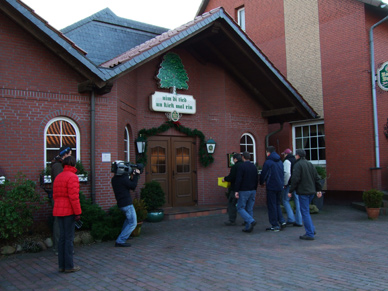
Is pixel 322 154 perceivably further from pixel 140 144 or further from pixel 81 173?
pixel 81 173

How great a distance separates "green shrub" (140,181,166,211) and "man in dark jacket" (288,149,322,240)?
146 inches

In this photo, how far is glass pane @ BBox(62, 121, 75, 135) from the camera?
28.7 feet

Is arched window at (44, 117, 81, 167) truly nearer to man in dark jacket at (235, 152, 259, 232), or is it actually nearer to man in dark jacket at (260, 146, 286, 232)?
man in dark jacket at (235, 152, 259, 232)

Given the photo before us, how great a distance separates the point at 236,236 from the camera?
807 cm

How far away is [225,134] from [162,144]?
7.62ft

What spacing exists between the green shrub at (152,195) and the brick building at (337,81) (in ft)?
21.9

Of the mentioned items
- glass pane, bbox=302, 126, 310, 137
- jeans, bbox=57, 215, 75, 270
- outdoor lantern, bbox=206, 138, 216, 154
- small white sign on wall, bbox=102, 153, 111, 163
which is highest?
glass pane, bbox=302, 126, 310, 137

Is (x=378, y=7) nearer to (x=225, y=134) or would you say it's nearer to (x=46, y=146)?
(x=225, y=134)

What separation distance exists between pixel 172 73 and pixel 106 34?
298 cm

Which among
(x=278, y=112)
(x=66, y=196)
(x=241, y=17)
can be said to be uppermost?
(x=241, y=17)

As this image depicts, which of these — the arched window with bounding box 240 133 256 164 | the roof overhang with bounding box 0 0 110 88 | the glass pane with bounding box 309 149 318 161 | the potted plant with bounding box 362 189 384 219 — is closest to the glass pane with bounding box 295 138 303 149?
the glass pane with bounding box 309 149 318 161

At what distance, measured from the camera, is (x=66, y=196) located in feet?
18.6

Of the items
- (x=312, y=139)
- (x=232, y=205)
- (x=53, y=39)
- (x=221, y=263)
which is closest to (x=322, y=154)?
(x=312, y=139)

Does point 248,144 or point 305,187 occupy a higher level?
point 248,144
